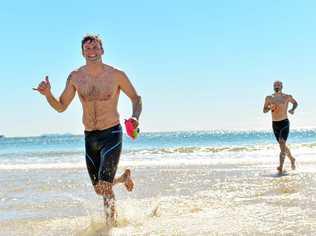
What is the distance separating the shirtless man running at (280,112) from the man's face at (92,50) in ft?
22.8

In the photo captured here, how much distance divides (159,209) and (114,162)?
4.44 ft

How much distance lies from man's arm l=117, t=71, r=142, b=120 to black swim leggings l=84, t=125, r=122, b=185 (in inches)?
11.0

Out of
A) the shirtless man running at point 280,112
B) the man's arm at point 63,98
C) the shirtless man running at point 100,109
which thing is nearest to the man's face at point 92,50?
the shirtless man running at point 100,109

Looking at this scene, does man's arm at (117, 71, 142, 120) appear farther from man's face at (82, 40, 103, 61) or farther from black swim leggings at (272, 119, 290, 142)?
black swim leggings at (272, 119, 290, 142)

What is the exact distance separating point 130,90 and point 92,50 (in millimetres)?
562

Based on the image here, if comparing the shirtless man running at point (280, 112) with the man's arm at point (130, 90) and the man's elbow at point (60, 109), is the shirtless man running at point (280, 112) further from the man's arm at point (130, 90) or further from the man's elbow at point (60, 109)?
the man's elbow at point (60, 109)

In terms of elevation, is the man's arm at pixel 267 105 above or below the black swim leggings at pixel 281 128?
above

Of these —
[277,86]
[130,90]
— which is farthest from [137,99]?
[277,86]

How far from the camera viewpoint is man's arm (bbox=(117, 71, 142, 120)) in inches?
213

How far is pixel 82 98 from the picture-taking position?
17.7 feet

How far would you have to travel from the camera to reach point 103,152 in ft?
17.3

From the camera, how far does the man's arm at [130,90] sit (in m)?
5.40

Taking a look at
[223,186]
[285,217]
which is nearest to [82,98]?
[285,217]

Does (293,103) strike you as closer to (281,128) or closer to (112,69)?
(281,128)
